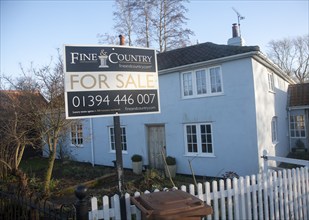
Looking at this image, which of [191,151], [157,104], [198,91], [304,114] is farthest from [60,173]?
[304,114]

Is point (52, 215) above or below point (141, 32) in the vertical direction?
below

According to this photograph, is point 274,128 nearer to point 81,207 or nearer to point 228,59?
point 228,59

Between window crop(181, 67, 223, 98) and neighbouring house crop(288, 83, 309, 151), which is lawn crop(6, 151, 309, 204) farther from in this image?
window crop(181, 67, 223, 98)

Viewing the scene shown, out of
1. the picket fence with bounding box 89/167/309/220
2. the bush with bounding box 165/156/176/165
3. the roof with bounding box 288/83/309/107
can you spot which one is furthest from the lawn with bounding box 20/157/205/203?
the roof with bounding box 288/83/309/107

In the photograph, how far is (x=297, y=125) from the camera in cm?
1767

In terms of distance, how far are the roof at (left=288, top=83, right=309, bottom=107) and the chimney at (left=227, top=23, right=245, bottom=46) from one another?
A: 19.5 feet

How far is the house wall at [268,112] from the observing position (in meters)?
11.3

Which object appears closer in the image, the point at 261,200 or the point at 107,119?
the point at 261,200

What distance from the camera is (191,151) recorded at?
12.8m

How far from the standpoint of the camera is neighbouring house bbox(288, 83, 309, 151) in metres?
17.0

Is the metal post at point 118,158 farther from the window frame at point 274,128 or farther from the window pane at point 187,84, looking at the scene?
the window frame at point 274,128

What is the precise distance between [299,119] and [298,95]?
6.58ft

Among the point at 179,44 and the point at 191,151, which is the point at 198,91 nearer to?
the point at 191,151

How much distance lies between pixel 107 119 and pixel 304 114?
12.5m
